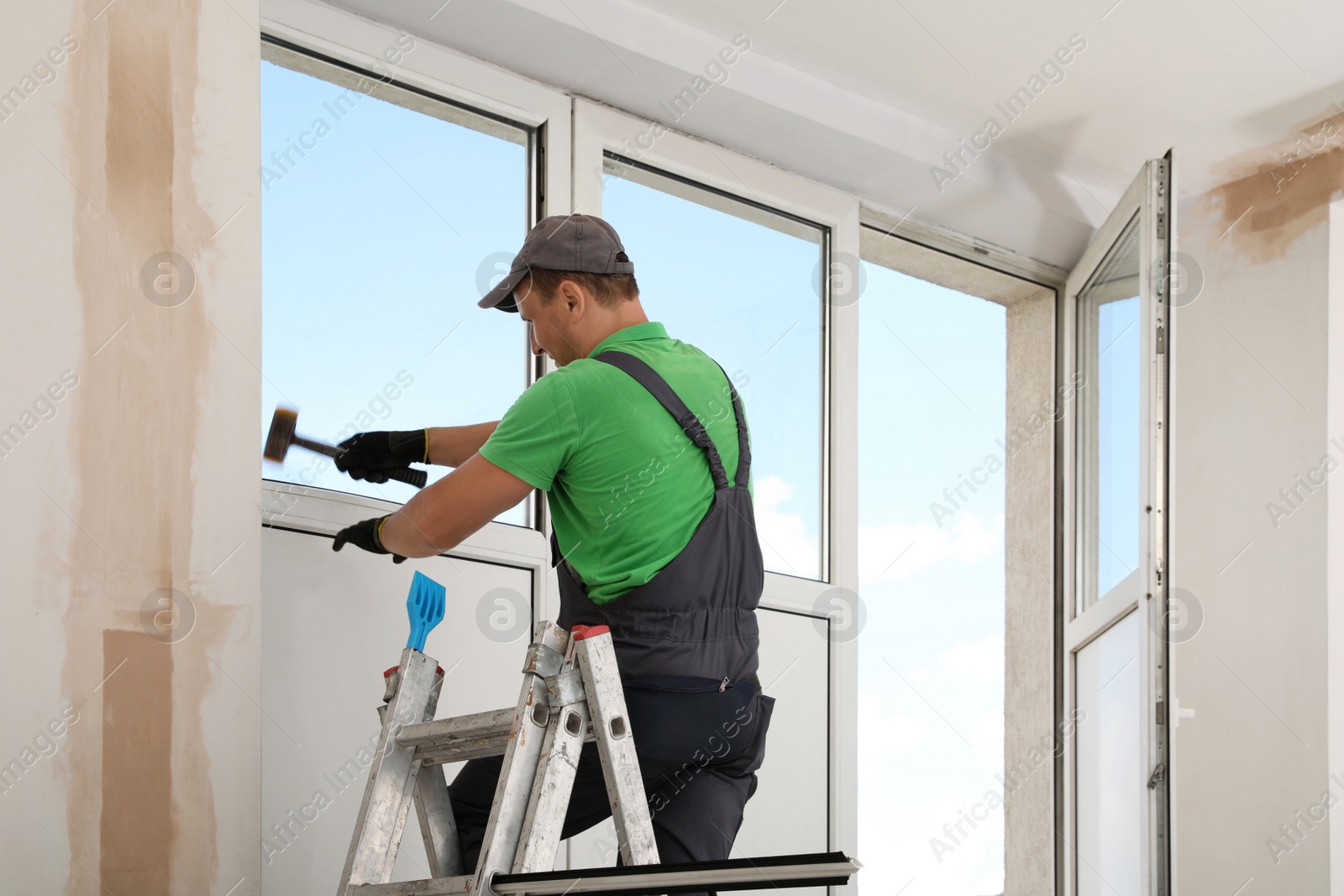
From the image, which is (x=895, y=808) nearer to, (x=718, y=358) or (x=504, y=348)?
(x=718, y=358)

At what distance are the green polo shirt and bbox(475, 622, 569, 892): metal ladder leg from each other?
0.20 m

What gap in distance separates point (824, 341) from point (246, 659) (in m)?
2.04

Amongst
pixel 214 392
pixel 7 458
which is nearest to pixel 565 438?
pixel 214 392

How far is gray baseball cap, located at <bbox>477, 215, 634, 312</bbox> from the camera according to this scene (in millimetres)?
1752

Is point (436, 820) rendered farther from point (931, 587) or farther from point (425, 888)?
point (931, 587)

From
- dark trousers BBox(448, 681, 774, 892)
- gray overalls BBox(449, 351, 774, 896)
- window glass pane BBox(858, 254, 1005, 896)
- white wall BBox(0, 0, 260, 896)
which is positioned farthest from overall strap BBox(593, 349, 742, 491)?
window glass pane BBox(858, 254, 1005, 896)

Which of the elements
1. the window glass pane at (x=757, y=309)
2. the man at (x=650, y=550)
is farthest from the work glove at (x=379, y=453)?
the window glass pane at (x=757, y=309)

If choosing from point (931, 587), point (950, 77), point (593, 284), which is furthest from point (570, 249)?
point (931, 587)

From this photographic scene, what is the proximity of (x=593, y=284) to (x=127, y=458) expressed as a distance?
676 mm

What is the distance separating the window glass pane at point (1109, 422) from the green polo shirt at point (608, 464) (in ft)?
6.87

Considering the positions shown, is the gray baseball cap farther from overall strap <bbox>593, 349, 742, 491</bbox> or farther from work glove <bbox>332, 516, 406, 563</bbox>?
work glove <bbox>332, 516, 406, 563</bbox>

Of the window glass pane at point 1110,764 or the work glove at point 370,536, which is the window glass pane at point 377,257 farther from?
the window glass pane at point 1110,764

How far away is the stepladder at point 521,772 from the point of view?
4.38ft

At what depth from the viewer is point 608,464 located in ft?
5.19
